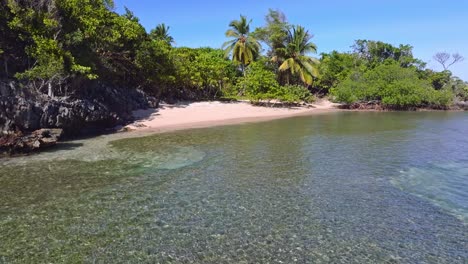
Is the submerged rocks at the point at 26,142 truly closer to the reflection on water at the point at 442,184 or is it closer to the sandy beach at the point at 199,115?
the sandy beach at the point at 199,115

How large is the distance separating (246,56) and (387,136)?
100ft

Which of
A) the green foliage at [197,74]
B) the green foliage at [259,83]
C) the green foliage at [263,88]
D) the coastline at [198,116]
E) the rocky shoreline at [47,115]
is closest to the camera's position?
the rocky shoreline at [47,115]

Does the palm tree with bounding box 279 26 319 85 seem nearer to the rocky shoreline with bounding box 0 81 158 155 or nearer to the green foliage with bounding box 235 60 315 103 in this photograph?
the green foliage with bounding box 235 60 315 103

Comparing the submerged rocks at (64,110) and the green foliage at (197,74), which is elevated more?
the green foliage at (197,74)

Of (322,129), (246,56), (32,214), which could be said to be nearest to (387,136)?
(322,129)

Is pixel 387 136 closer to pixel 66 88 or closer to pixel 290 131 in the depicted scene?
pixel 290 131

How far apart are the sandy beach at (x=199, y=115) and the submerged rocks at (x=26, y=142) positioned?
7.26 meters

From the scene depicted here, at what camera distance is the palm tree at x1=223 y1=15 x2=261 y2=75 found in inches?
1917

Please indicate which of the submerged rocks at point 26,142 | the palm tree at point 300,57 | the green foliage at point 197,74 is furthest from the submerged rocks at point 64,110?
the palm tree at point 300,57

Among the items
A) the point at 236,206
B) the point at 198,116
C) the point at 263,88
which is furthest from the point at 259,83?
the point at 236,206

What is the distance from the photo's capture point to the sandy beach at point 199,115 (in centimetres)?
2645

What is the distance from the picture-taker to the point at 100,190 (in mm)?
10312

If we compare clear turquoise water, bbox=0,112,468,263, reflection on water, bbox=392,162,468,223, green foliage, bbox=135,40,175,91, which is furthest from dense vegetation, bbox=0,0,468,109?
reflection on water, bbox=392,162,468,223

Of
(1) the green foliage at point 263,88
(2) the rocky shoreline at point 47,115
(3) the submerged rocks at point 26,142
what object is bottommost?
(3) the submerged rocks at point 26,142
